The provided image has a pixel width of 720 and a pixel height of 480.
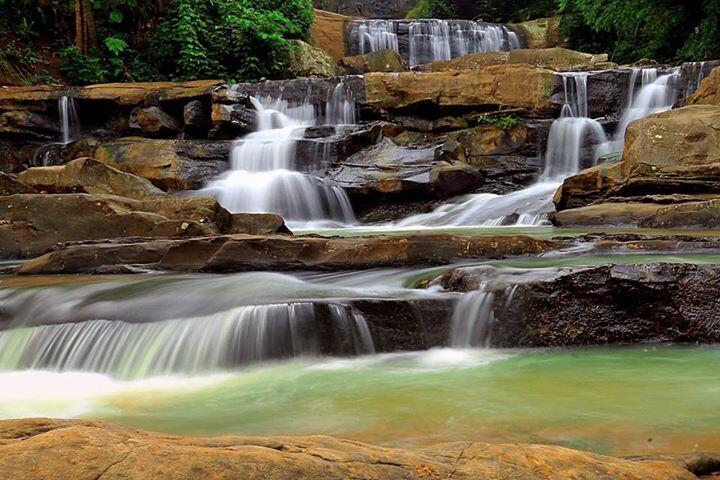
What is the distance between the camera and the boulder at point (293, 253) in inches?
244

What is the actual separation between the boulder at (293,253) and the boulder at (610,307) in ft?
5.90

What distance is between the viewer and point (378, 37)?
925 inches

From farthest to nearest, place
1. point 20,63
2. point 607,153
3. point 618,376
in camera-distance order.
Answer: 1. point 20,63
2. point 607,153
3. point 618,376

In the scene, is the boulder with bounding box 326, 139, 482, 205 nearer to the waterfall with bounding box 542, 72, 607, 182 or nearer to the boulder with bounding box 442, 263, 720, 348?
the waterfall with bounding box 542, 72, 607, 182

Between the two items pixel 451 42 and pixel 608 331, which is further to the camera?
pixel 451 42

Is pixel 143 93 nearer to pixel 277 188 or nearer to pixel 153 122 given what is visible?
pixel 153 122

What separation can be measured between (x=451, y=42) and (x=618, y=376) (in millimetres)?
21064

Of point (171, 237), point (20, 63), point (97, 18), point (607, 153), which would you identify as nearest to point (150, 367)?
point (171, 237)

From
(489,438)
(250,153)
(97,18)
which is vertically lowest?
(489,438)

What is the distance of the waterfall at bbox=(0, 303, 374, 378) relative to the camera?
14.1 ft

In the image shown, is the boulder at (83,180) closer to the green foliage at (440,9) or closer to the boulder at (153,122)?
the boulder at (153,122)

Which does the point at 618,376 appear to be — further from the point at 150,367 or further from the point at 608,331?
the point at 150,367

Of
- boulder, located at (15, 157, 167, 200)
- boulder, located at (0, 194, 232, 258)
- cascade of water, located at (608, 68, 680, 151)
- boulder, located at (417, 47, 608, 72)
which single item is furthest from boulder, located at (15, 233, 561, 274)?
boulder, located at (417, 47, 608, 72)

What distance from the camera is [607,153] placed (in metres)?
13.2
